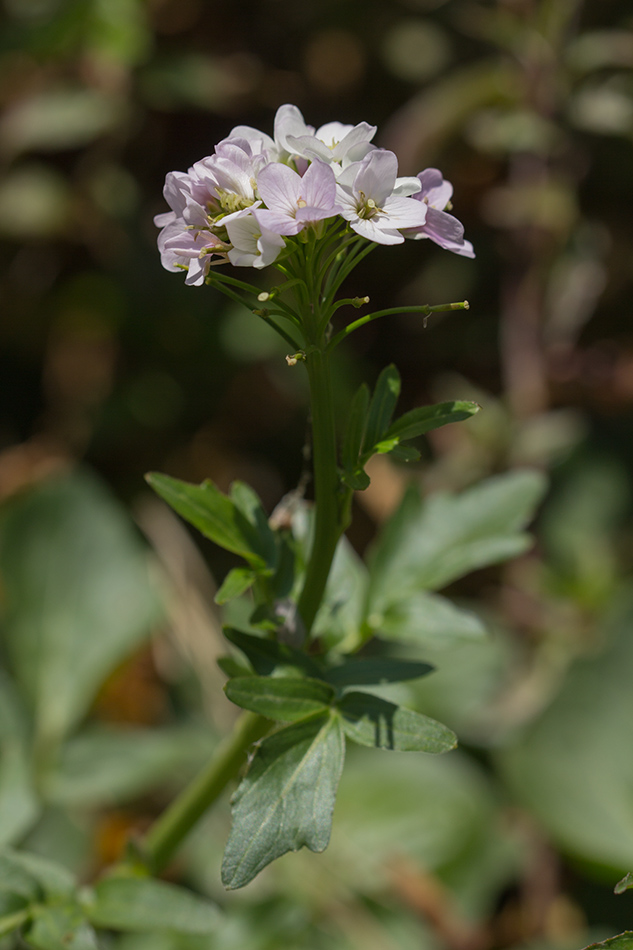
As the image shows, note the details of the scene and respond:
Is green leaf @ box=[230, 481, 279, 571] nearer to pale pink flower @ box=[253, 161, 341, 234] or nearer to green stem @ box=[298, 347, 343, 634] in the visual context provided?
→ green stem @ box=[298, 347, 343, 634]

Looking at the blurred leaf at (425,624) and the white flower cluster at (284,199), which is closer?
the white flower cluster at (284,199)

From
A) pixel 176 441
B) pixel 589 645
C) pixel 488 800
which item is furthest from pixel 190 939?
pixel 176 441

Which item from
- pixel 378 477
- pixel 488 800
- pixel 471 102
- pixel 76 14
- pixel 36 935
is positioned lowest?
pixel 488 800

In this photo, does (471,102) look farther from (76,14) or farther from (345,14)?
(76,14)

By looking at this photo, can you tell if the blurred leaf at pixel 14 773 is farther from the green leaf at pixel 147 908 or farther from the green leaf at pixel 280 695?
the green leaf at pixel 280 695

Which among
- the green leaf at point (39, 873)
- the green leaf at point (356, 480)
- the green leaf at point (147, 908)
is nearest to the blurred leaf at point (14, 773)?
the green leaf at point (39, 873)

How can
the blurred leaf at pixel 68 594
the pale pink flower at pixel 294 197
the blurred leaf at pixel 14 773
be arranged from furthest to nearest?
the blurred leaf at pixel 68 594 → the blurred leaf at pixel 14 773 → the pale pink flower at pixel 294 197

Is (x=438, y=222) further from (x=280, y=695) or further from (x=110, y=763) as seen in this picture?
(x=110, y=763)
